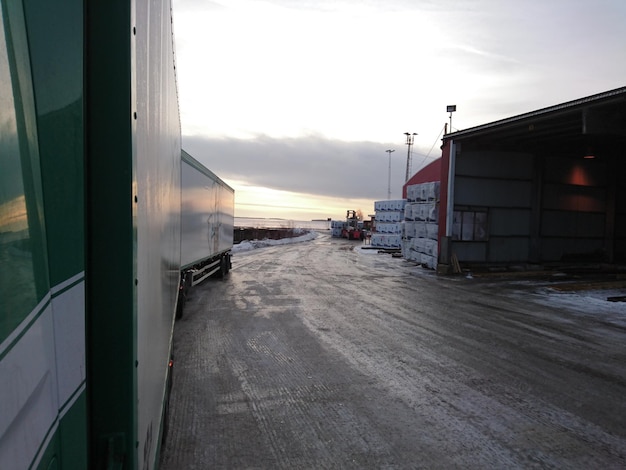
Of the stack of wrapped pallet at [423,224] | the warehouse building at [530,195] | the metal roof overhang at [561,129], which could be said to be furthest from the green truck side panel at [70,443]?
the stack of wrapped pallet at [423,224]

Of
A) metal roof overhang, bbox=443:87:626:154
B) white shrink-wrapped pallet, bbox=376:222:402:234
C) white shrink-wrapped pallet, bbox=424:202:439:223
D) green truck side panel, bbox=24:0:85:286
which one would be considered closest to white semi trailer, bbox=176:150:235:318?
green truck side panel, bbox=24:0:85:286

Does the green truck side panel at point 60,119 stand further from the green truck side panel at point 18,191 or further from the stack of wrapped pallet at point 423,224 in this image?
the stack of wrapped pallet at point 423,224

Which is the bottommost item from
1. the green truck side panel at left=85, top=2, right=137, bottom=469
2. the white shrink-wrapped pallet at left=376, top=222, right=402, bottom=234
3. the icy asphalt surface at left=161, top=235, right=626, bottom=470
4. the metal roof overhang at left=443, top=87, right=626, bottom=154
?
the icy asphalt surface at left=161, top=235, right=626, bottom=470

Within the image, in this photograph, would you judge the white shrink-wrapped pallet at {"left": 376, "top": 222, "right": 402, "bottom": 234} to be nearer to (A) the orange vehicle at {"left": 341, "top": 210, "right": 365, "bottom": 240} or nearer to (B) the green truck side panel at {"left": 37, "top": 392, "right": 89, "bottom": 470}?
(A) the orange vehicle at {"left": 341, "top": 210, "right": 365, "bottom": 240}

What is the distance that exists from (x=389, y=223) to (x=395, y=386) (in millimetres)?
28857

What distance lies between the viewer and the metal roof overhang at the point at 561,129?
12656mm

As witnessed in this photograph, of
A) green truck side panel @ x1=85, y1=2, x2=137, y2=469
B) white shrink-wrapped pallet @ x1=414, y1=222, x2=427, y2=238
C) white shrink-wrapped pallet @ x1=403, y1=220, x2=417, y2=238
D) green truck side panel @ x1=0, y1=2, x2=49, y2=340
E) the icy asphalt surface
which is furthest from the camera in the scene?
white shrink-wrapped pallet @ x1=403, y1=220, x2=417, y2=238

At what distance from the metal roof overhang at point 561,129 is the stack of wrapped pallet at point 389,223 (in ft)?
45.3

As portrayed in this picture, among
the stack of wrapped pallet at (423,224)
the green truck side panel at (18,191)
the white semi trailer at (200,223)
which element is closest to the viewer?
the green truck side panel at (18,191)

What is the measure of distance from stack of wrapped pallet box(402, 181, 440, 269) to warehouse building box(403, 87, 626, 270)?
0.57m

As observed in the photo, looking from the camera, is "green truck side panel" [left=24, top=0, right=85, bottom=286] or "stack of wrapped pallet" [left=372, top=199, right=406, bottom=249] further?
"stack of wrapped pallet" [left=372, top=199, right=406, bottom=249]

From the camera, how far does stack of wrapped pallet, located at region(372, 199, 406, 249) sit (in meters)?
32.8

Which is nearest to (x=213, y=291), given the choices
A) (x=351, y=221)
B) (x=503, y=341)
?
(x=503, y=341)

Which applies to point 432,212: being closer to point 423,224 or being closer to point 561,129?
point 423,224
